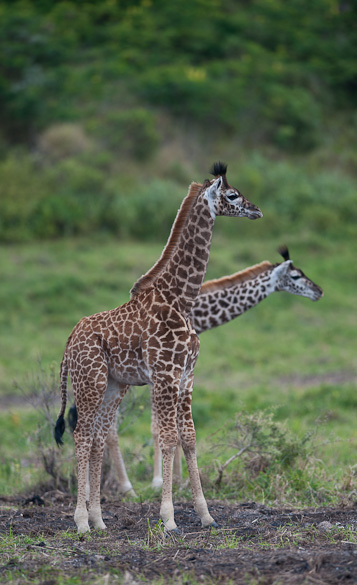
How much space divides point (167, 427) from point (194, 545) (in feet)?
3.13

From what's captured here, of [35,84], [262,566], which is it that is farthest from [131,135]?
[262,566]

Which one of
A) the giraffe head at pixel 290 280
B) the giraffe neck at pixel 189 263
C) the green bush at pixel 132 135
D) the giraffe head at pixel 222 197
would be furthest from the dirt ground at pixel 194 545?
the green bush at pixel 132 135

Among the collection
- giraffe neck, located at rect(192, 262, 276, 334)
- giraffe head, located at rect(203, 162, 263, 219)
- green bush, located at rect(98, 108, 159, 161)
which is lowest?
giraffe neck, located at rect(192, 262, 276, 334)

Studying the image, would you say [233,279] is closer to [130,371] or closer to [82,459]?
[130,371]

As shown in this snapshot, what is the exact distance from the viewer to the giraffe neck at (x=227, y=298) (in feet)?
28.2

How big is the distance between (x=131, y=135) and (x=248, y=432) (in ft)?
62.4

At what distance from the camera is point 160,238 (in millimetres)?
22016

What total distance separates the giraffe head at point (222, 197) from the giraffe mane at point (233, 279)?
203 centimetres

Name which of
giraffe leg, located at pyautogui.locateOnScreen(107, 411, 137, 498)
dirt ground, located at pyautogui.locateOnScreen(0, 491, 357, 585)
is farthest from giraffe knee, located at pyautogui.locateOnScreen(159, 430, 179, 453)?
giraffe leg, located at pyautogui.locateOnScreen(107, 411, 137, 498)

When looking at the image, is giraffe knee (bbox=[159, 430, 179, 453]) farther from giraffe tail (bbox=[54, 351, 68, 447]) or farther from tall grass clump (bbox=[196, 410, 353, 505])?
tall grass clump (bbox=[196, 410, 353, 505])

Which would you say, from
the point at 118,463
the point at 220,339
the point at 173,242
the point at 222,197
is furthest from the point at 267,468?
the point at 220,339

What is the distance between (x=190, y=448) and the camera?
655 centimetres

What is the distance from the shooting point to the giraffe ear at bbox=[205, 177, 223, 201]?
663 cm

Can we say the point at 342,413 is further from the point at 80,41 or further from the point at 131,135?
the point at 80,41
